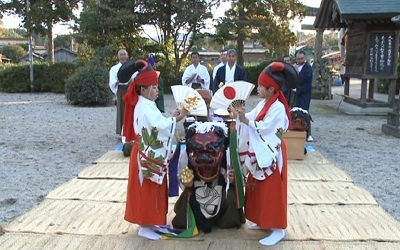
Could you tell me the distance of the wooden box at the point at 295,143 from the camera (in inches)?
236

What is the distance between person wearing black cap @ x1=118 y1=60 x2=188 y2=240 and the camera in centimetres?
302

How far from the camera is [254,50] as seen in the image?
116ft

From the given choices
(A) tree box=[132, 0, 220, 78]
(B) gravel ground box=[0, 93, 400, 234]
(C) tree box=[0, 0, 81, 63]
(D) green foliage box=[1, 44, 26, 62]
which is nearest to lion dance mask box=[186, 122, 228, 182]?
(B) gravel ground box=[0, 93, 400, 234]

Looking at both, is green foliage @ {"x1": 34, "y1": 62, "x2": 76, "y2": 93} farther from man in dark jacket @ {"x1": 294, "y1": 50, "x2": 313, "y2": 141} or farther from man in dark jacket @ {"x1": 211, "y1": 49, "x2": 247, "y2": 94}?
man in dark jacket @ {"x1": 294, "y1": 50, "x2": 313, "y2": 141}

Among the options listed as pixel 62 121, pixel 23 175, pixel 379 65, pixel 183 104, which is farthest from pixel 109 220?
pixel 379 65

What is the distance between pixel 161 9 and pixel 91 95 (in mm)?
5287

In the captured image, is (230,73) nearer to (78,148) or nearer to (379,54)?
(78,148)

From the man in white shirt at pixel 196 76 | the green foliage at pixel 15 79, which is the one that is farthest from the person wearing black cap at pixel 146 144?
the green foliage at pixel 15 79

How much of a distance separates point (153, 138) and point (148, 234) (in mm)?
813

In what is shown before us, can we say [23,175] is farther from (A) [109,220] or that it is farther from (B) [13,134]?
(B) [13,134]

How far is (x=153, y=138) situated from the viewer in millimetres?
3014

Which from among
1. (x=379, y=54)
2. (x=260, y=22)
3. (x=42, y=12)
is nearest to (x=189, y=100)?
(x=379, y=54)

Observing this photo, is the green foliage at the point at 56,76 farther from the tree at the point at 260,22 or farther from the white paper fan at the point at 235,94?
the white paper fan at the point at 235,94

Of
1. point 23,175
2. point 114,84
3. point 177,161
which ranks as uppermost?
point 114,84
